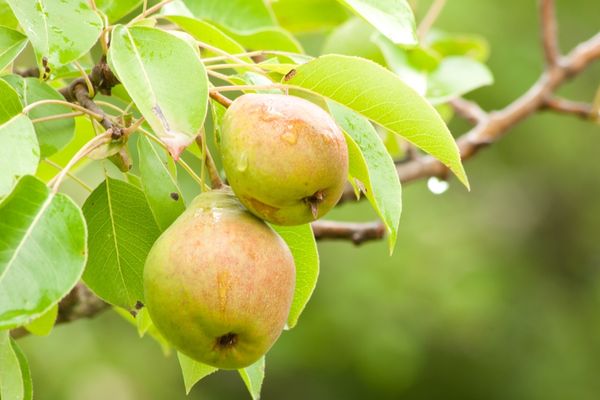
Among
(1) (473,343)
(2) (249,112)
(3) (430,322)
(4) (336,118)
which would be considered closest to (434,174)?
(4) (336,118)

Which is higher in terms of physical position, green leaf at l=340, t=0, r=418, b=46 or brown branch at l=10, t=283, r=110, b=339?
green leaf at l=340, t=0, r=418, b=46

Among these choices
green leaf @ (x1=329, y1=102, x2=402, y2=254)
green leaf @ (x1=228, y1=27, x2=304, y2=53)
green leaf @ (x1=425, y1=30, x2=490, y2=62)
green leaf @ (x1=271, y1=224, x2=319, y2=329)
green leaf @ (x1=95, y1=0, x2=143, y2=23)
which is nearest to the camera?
green leaf @ (x1=329, y1=102, x2=402, y2=254)

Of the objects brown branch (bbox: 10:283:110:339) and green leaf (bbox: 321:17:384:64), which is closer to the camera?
brown branch (bbox: 10:283:110:339)

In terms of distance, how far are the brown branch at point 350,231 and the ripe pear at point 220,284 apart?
0.90m

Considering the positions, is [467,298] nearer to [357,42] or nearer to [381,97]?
[357,42]

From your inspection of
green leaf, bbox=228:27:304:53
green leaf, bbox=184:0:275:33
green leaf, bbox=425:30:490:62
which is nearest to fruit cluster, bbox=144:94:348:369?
green leaf, bbox=228:27:304:53

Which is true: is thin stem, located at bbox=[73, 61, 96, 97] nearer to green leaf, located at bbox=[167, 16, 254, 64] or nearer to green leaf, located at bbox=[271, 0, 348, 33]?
green leaf, located at bbox=[167, 16, 254, 64]

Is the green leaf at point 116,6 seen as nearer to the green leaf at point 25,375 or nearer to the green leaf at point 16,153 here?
the green leaf at point 16,153

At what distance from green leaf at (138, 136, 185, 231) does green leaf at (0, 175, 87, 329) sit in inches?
6.1

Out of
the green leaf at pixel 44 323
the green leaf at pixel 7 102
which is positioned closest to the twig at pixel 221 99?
the green leaf at pixel 7 102

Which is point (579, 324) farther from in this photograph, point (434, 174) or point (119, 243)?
point (119, 243)

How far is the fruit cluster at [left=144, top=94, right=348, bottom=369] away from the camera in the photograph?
3.07 ft

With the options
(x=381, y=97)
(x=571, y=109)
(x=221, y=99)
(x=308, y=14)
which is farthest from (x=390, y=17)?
(x=571, y=109)

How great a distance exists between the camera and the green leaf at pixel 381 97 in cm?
106
